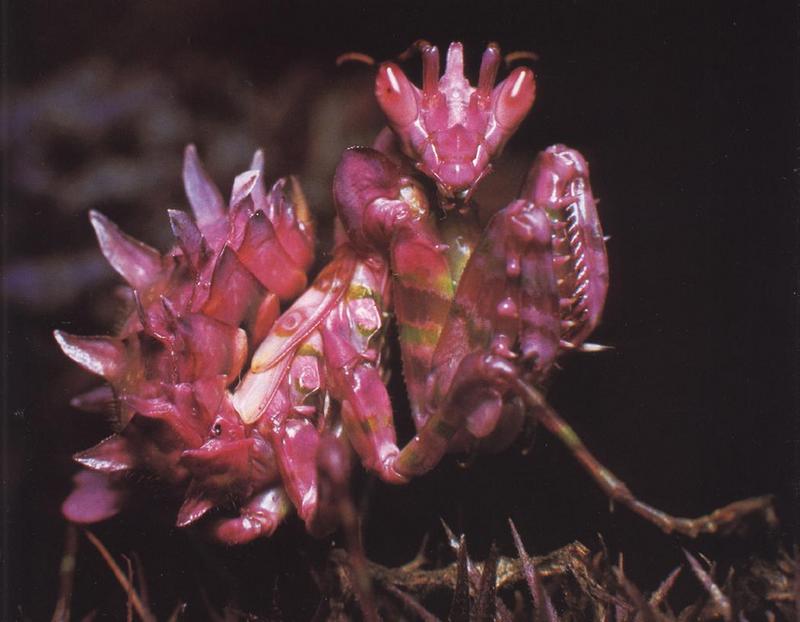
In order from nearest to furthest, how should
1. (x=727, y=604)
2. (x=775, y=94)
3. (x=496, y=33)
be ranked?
(x=727, y=604)
(x=775, y=94)
(x=496, y=33)

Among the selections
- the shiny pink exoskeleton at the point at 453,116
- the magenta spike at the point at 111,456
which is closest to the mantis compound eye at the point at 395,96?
the shiny pink exoskeleton at the point at 453,116

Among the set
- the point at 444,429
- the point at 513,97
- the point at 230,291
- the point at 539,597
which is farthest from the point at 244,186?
the point at 539,597

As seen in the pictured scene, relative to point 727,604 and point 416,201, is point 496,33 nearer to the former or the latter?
point 416,201

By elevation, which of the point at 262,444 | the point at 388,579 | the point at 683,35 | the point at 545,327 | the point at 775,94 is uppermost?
the point at 683,35

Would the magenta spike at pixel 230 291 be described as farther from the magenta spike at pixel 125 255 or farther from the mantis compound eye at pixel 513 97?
the mantis compound eye at pixel 513 97

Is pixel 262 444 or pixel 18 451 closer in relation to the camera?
pixel 262 444

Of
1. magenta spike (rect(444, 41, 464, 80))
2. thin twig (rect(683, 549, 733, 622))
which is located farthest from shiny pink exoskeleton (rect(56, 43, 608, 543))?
thin twig (rect(683, 549, 733, 622))

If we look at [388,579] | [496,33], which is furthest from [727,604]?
[496,33]

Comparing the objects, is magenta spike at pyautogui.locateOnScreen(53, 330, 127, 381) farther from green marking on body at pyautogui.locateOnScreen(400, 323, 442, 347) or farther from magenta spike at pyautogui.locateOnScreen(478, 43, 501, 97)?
magenta spike at pyautogui.locateOnScreen(478, 43, 501, 97)
